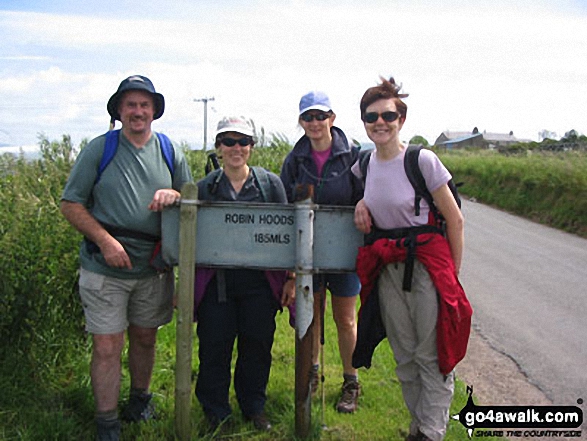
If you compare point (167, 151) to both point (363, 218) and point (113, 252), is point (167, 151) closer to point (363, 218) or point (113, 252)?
point (113, 252)

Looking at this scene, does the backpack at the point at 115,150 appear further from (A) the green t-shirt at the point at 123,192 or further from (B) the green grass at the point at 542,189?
(B) the green grass at the point at 542,189

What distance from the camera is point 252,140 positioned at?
3.70 m

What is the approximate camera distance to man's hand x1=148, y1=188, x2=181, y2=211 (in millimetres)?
3506

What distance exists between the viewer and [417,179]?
3223 mm

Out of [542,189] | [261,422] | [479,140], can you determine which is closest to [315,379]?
[261,422]

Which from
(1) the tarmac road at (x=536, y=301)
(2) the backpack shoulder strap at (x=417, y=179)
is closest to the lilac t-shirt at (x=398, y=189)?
(2) the backpack shoulder strap at (x=417, y=179)

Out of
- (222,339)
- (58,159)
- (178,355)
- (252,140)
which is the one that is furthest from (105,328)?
(58,159)

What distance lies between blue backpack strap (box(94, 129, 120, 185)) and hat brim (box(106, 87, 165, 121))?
7.0 inches

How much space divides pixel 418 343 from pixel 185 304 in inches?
53.7

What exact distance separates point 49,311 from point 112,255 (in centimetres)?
106

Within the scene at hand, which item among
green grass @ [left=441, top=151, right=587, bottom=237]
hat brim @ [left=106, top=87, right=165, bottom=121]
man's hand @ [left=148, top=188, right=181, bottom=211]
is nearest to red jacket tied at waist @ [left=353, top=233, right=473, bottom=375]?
man's hand @ [left=148, top=188, right=181, bottom=211]

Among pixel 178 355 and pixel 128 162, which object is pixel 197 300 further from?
pixel 128 162

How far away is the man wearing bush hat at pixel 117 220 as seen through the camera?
3482 millimetres

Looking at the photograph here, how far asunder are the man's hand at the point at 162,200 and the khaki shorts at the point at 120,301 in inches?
19.0
